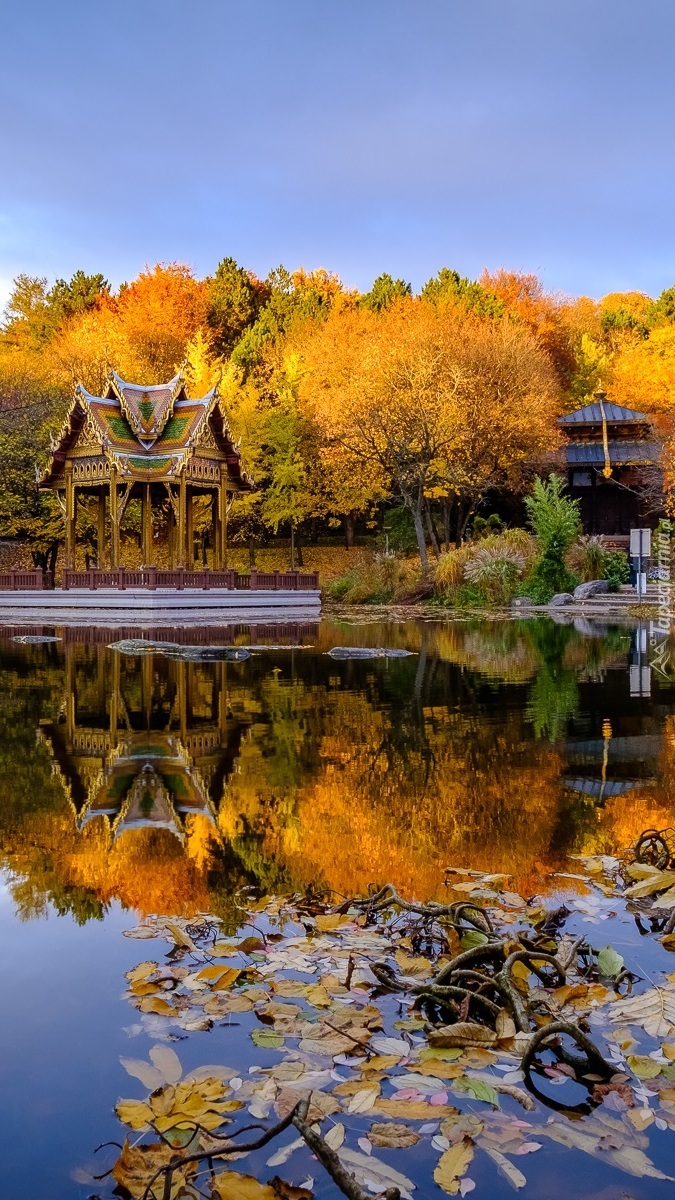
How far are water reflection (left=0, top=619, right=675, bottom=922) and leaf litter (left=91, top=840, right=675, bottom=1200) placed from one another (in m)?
0.65

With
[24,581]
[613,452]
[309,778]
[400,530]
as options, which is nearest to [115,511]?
[24,581]

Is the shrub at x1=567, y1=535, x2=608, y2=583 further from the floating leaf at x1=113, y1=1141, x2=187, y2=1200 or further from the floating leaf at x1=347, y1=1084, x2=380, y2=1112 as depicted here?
the floating leaf at x1=113, y1=1141, x2=187, y2=1200

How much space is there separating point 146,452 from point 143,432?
0.72 m

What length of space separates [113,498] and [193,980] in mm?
29664

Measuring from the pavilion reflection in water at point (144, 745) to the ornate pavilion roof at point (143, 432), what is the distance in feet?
57.7

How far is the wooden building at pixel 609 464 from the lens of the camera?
150ft

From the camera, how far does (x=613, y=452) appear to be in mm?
46094

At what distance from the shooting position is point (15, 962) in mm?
4090

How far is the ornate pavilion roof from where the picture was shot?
32.1 meters

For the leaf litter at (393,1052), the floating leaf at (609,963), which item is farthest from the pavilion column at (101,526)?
the floating leaf at (609,963)

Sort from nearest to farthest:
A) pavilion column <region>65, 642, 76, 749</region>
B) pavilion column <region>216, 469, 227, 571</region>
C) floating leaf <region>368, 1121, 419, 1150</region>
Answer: floating leaf <region>368, 1121, 419, 1150</region> < pavilion column <region>65, 642, 76, 749</region> < pavilion column <region>216, 469, 227, 571</region>

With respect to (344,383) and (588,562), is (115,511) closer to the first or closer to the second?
(344,383)

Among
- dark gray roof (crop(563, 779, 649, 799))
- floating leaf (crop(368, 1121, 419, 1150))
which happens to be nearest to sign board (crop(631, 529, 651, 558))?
dark gray roof (crop(563, 779, 649, 799))

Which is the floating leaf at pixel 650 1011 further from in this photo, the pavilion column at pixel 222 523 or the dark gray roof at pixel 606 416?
the dark gray roof at pixel 606 416
